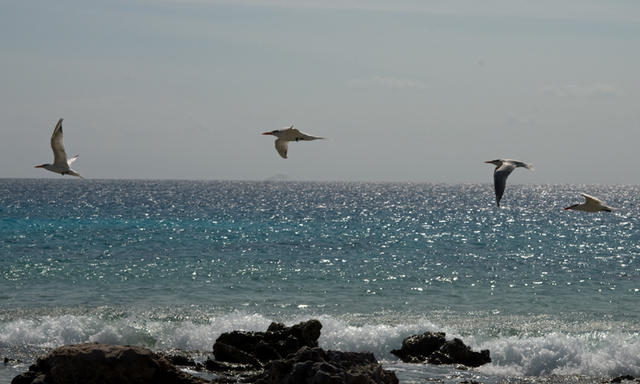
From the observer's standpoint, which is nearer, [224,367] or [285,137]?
[224,367]

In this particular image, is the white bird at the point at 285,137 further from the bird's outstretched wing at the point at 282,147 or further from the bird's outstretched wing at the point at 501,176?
the bird's outstretched wing at the point at 501,176

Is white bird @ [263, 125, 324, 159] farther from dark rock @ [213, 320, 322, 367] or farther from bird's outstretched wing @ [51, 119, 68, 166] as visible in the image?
bird's outstretched wing @ [51, 119, 68, 166]

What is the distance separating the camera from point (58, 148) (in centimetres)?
2081

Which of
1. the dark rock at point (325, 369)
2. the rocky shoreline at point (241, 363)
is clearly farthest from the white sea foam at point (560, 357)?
the dark rock at point (325, 369)

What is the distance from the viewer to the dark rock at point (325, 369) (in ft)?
44.5

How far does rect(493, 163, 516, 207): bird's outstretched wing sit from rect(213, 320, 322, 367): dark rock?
6.29 m

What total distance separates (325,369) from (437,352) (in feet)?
26.4

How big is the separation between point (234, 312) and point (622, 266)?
80.4 ft

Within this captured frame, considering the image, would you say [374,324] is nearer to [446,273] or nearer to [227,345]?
[227,345]

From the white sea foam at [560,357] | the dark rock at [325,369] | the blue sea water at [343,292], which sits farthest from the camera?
the blue sea water at [343,292]

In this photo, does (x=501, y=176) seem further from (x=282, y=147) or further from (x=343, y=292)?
(x=343, y=292)

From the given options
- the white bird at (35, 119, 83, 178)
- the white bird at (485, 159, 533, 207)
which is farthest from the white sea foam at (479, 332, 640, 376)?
the white bird at (35, 119, 83, 178)

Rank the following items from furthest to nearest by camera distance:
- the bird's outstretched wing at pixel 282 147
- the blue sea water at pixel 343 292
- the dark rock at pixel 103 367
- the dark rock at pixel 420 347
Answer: the blue sea water at pixel 343 292 < the dark rock at pixel 420 347 < the bird's outstretched wing at pixel 282 147 < the dark rock at pixel 103 367

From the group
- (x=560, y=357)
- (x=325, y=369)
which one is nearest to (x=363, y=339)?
(x=560, y=357)
